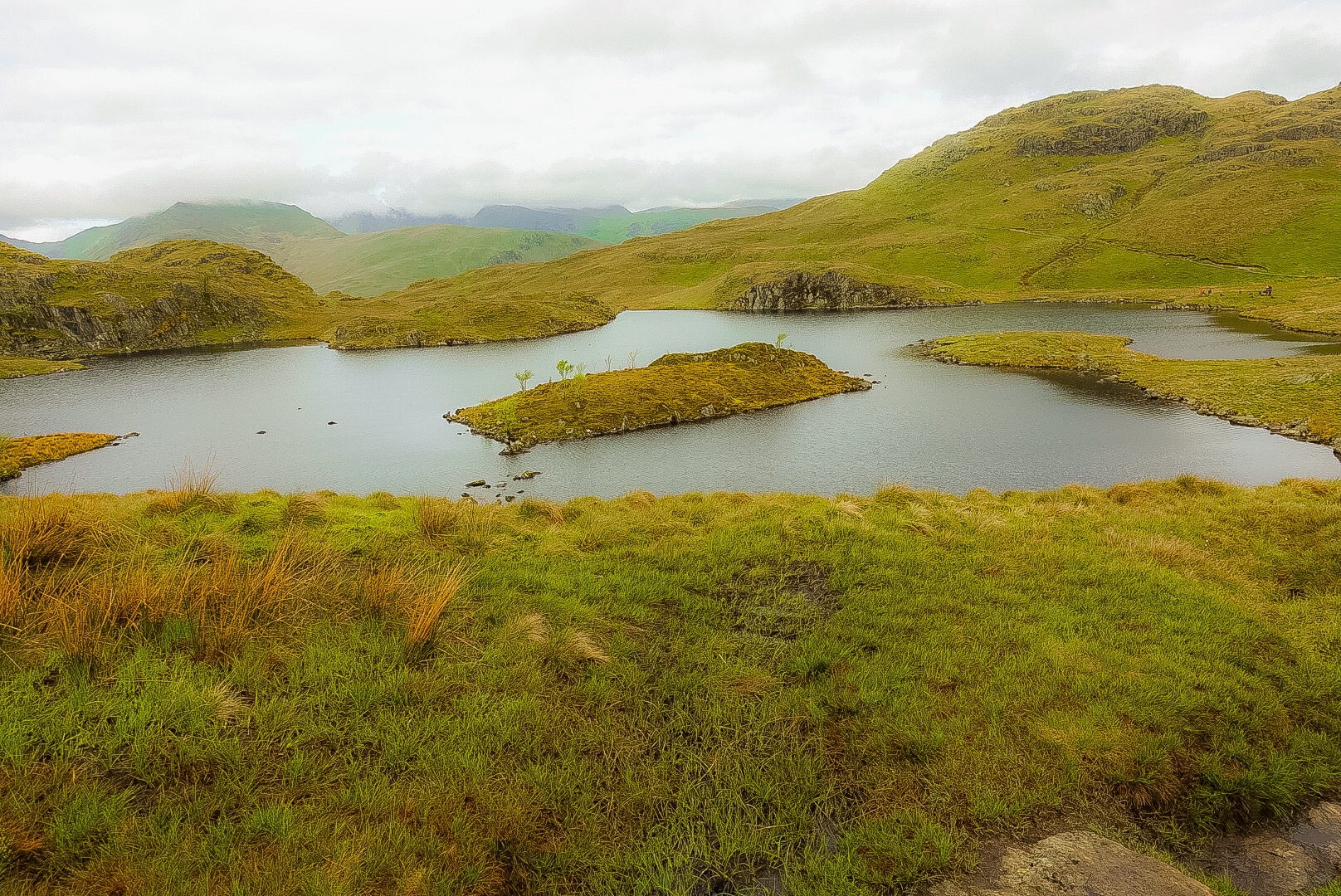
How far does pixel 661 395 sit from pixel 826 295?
115 metres

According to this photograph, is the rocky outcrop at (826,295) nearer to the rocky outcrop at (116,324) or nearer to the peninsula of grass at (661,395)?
the peninsula of grass at (661,395)

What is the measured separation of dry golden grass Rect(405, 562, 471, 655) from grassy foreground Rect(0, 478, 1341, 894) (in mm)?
71

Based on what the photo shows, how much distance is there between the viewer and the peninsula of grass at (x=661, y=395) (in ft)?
183

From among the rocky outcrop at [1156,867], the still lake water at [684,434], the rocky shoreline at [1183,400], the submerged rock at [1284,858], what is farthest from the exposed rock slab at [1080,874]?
the rocky shoreline at [1183,400]

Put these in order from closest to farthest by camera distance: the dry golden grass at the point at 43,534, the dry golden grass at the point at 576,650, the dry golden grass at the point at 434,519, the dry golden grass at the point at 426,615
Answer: the dry golden grass at the point at 426,615, the dry golden grass at the point at 43,534, the dry golden grass at the point at 576,650, the dry golden grass at the point at 434,519

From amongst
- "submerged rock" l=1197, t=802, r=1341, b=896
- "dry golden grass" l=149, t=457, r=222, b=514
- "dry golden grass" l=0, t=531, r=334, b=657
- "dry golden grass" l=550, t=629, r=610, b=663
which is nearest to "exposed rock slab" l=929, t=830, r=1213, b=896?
"submerged rock" l=1197, t=802, r=1341, b=896

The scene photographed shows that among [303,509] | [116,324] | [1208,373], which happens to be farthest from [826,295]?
[116,324]

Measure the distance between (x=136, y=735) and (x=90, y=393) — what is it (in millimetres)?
110675

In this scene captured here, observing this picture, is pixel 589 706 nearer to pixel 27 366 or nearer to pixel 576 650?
pixel 576 650

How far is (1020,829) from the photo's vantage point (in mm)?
6824

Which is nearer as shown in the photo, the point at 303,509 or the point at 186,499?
the point at 186,499

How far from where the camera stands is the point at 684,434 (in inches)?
2140

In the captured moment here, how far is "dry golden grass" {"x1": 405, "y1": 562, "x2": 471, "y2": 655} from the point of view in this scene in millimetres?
8703

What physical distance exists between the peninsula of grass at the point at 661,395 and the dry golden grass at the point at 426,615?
41.8 meters
